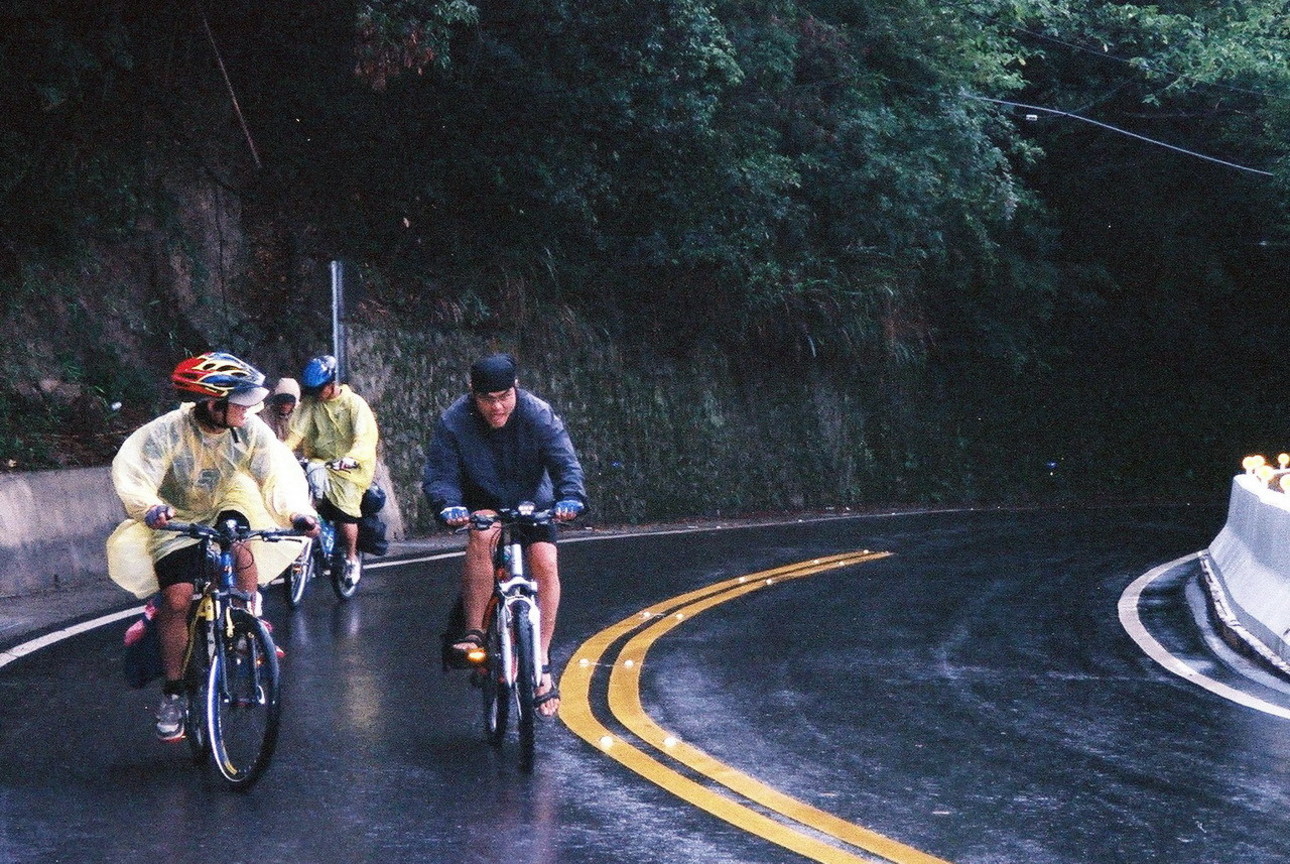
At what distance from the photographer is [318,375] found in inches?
539

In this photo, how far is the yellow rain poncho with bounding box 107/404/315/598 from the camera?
7.71 meters

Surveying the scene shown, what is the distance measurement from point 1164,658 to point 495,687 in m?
5.04

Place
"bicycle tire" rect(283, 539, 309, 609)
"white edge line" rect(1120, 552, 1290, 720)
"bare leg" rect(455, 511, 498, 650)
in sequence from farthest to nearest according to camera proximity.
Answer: "bicycle tire" rect(283, 539, 309, 609)
"white edge line" rect(1120, 552, 1290, 720)
"bare leg" rect(455, 511, 498, 650)

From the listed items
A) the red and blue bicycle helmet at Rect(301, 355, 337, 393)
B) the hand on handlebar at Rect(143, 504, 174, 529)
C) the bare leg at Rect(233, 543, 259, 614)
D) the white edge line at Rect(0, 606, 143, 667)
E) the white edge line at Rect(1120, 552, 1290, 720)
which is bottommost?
the white edge line at Rect(1120, 552, 1290, 720)

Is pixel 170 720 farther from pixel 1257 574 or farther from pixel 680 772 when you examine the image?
pixel 1257 574

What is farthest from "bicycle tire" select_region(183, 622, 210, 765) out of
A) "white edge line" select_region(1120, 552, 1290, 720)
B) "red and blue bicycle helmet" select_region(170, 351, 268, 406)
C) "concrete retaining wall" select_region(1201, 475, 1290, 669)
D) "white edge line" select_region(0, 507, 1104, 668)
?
"concrete retaining wall" select_region(1201, 475, 1290, 669)

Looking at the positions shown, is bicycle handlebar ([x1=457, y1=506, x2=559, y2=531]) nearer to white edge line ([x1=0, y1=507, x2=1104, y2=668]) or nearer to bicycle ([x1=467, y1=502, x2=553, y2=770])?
bicycle ([x1=467, y1=502, x2=553, y2=770])

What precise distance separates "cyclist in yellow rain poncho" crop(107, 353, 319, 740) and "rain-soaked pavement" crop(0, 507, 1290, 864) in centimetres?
75

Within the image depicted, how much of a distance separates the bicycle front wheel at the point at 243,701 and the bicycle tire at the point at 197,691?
87mm

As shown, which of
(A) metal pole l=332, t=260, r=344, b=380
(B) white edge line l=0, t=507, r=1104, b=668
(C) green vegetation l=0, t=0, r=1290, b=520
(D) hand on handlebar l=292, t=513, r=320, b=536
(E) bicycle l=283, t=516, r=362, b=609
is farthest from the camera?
(C) green vegetation l=0, t=0, r=1290, b=520

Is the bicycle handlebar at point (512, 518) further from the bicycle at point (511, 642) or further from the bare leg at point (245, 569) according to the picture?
the bare leg at point (245, 569)

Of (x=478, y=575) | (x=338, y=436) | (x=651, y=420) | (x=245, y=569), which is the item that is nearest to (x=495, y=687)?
(x=478, y=575)

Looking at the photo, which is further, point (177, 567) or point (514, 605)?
point (514, 605)

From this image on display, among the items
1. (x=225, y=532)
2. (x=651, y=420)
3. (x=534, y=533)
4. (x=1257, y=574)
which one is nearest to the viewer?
(x=225, y=532)
